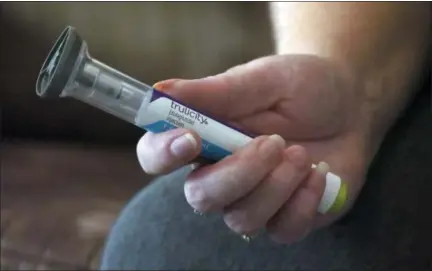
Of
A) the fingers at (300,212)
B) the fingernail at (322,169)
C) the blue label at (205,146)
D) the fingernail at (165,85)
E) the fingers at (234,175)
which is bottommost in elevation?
the fingers at (300,212)

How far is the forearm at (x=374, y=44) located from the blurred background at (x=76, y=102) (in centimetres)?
31

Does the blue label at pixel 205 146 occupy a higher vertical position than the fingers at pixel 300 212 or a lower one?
higher

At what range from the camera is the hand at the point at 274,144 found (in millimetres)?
427

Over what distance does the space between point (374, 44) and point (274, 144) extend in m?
0.17

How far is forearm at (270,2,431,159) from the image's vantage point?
55cm

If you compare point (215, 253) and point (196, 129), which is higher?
point (196, 129)

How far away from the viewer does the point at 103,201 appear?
0.96m

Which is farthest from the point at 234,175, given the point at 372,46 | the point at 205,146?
the point at 372,46

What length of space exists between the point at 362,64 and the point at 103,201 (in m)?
0.49

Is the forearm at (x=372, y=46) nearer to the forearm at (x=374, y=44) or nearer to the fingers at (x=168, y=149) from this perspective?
the forearm at (x=374, y=44)

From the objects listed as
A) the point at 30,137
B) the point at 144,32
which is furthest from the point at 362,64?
the point at 30,137

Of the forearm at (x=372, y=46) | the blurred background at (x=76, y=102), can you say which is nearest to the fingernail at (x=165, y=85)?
the forearm at (x=372, y=46)

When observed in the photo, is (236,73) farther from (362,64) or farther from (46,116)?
(46,116)

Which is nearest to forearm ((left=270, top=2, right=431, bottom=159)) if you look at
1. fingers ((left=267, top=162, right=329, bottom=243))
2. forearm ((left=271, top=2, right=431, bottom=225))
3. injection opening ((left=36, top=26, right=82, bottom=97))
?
forearm ((left=271, top=2, right=431, bottom=225))
